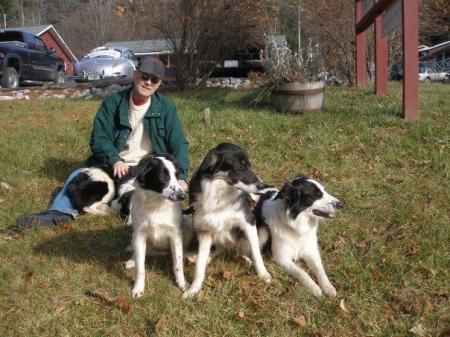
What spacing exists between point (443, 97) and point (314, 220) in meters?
6.58

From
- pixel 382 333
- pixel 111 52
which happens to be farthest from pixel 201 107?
pixel 111 52

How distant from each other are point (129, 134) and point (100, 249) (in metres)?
1.33

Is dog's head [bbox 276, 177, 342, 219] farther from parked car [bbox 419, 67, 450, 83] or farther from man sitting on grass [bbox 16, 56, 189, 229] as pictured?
parked car [bbox 419, 67, 450, 83]

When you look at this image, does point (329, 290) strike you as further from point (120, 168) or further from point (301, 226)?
point (120, 168)

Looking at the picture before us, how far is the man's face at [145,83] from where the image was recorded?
4.57 meters

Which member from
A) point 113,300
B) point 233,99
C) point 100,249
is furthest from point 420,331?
point 233,99

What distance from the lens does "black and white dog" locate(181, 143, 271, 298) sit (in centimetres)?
350

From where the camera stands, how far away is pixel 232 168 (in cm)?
349

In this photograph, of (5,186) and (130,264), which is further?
(5,186)

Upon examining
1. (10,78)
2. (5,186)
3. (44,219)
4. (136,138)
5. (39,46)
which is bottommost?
(44,219)

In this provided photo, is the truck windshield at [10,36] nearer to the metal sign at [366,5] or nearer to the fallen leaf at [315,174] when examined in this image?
the metal sign at [366,5]

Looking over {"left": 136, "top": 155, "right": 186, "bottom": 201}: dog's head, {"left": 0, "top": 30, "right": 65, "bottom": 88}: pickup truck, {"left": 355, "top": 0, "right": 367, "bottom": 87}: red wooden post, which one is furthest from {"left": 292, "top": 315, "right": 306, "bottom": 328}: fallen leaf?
{"left": 0, "top": 30, "right": 65, "bottom": 88}: pickup truck

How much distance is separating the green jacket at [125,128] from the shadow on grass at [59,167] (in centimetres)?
153

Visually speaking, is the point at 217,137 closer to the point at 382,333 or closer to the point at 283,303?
the point at 283,303
